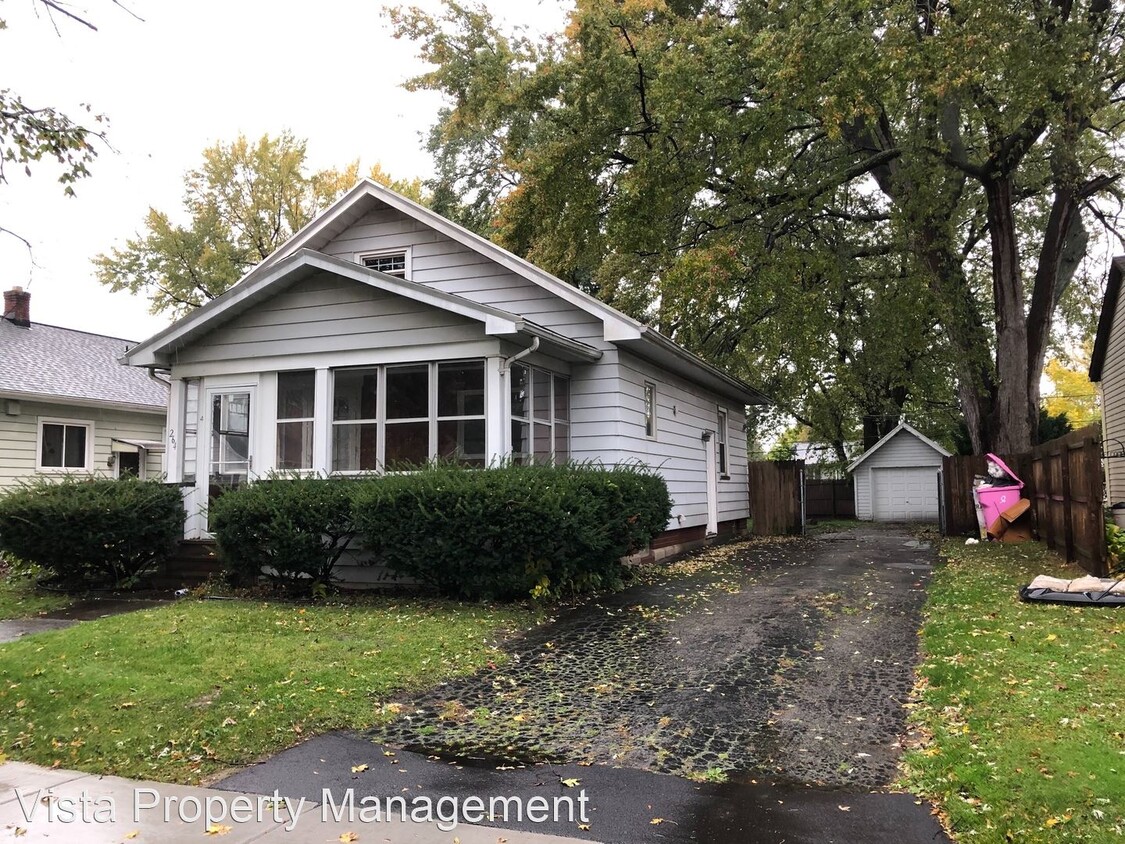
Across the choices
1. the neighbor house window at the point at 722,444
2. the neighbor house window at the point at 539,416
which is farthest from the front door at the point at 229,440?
the neighbor house window at the point at 722,444

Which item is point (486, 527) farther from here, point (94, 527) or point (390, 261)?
point (390, 261)

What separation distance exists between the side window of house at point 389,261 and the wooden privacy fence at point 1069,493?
34.0 feet

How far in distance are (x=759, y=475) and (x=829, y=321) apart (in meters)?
4.65

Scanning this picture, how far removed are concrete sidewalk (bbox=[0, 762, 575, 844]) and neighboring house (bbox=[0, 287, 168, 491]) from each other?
1308 cm

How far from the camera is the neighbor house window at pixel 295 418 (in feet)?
37.8

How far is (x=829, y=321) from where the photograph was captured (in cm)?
1792

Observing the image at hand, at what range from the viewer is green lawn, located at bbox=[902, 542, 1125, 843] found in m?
3.53

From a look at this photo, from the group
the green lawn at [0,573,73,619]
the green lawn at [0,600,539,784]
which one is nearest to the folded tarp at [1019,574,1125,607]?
the green lawn at [0,600,539,784]

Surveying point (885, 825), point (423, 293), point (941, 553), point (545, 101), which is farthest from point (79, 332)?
point (885, 825)

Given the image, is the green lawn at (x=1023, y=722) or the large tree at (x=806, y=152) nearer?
the green lawn at (x=1023, y=722)

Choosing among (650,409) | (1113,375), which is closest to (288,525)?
(650,409)

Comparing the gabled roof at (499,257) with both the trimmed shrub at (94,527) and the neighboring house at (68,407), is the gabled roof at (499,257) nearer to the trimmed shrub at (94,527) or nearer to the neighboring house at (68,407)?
the trimmed shrub at (94,527)

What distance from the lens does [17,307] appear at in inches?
781

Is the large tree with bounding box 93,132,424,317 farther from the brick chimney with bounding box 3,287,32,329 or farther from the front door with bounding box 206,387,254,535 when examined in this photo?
the front door with bounding box 206,387,254,535
